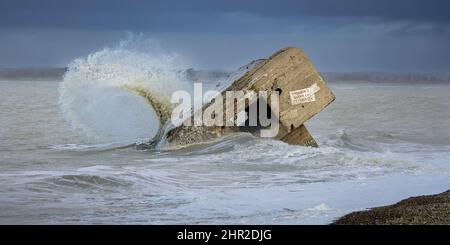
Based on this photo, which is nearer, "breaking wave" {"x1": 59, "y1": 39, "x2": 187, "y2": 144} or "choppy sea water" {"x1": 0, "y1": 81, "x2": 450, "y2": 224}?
"choppy sea water" {"x1": 0, "y1": 81, "x2": 450, "y2": 224}

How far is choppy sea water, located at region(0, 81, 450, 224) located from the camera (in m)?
9.37

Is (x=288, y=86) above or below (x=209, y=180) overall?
above

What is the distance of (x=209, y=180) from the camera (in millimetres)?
12281

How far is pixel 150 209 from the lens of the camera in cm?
967

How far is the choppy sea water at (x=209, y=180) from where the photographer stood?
9367mm

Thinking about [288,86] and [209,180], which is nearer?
[209,180]

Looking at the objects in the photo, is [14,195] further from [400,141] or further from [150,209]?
[400,141]

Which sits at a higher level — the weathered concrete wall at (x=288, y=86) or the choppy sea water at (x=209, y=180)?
the weathered concrete wall at (x=288, y=86)

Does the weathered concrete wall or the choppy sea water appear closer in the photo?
the choppy sea water

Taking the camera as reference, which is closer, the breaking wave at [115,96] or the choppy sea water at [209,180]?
the choppy sea water at [209,180]

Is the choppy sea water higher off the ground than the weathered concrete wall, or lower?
lower
